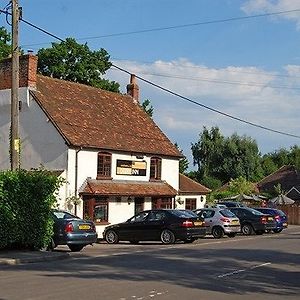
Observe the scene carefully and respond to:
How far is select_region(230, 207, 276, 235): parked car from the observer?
3316cm

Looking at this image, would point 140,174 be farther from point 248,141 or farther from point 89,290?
point 248,141

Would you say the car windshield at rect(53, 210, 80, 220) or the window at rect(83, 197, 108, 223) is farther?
the window at rect(83, 197, 108, 223)

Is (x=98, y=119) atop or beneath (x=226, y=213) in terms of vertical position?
atop

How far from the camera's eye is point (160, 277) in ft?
45.7

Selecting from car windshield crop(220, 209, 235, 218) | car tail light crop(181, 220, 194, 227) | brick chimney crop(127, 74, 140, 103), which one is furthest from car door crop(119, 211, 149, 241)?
brick chimney crop(127, 74, 140, 103)

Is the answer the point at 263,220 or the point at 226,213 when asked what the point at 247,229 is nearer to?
the point at 263,220

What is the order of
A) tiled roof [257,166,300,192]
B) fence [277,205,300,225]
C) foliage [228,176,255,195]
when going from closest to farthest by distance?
fence [277,205,300,225], foliage [228,176,255,195], tiled roof [257,166,300,192]

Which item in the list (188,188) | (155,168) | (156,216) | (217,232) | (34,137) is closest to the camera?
(156,216)

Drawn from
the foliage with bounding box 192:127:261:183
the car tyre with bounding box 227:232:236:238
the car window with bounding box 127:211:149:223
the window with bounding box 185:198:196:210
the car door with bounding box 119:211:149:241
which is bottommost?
the car tyre with bounding box 227:232:236:238

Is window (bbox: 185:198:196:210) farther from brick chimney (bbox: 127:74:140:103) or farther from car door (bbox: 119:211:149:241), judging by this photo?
car door (bbox: 119:211:149:241)

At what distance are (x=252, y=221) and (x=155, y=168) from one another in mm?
7283

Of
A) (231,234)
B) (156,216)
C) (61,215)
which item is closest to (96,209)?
(156,216)

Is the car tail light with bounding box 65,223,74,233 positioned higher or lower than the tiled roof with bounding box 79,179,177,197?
lower

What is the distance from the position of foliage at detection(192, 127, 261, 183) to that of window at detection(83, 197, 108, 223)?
5005 cm
